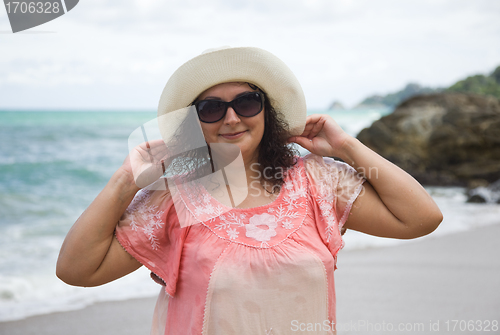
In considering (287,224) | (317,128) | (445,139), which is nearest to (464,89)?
(445,139)

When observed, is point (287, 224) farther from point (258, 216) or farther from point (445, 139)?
point (445, 139)

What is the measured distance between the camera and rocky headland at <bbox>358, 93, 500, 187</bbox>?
36.8 feet

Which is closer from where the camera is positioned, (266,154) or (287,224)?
(287,224)

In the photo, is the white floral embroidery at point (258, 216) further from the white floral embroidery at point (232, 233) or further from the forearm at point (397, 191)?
the forearm at point (397, 191)

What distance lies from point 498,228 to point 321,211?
20.1ft

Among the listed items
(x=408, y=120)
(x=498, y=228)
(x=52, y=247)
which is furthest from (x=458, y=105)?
(x=52, y=247)

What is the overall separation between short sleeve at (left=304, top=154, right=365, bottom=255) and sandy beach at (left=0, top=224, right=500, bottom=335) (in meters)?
2.17

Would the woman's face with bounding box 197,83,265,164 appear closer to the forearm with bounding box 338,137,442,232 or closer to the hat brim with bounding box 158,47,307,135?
the hat brim with bounding box 158,47,307,135

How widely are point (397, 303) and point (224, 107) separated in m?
3.21

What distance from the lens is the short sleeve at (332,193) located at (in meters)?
1.88

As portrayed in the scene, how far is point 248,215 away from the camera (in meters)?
1.88

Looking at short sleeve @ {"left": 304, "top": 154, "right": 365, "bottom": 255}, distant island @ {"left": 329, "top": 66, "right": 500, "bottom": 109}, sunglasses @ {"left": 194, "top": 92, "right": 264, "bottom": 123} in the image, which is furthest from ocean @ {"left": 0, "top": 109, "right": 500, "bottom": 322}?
distant island @ {"left": 329, "top": 66, "right": 500, "bottom": 109}

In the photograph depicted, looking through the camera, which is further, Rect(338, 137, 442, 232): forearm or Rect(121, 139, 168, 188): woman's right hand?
Rect(338, 137, 442, 232): forearm

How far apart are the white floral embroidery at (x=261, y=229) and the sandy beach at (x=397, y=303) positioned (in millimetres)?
2315
